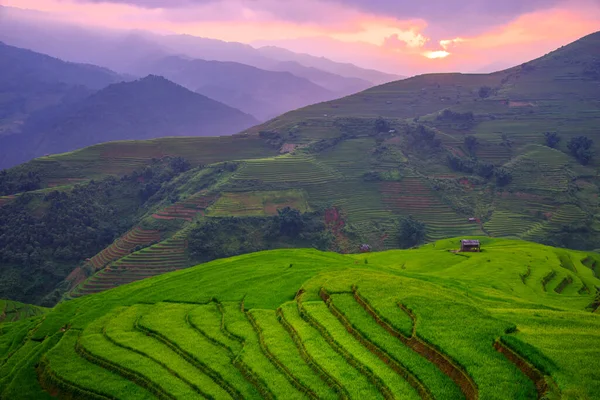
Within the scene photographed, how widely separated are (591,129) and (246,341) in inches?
4048

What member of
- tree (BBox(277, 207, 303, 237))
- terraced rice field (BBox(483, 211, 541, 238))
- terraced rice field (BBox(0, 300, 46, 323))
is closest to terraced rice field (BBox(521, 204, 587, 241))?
terraced rice field (BBox(483, 211, 541, 238))

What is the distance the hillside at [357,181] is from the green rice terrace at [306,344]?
105 ft

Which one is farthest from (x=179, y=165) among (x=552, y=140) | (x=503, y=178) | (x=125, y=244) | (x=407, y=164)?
(x=552, y=140)

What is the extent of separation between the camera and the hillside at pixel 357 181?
59.5 m

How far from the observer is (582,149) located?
80062mm

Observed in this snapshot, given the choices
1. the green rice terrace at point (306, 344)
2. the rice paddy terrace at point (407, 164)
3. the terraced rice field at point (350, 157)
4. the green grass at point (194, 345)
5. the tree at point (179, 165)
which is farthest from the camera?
the tree at point (179, 165)

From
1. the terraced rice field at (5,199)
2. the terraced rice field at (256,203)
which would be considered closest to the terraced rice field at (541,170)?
the terraced rice field at (256,203)

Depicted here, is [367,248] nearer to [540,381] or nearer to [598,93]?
[540,381]

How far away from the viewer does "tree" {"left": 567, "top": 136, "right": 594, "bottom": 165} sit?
79375mm

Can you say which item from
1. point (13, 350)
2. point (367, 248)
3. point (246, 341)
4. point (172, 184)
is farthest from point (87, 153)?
point (246, 341)

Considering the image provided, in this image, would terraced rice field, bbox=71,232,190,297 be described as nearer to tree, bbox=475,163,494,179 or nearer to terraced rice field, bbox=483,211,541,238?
terraced rice field, bbox=483,211,541,238

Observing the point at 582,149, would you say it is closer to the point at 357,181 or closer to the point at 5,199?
the point at 357,181

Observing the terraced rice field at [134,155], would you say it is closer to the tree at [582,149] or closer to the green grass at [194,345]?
the tree at [582,149]

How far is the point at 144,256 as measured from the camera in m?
52.7
